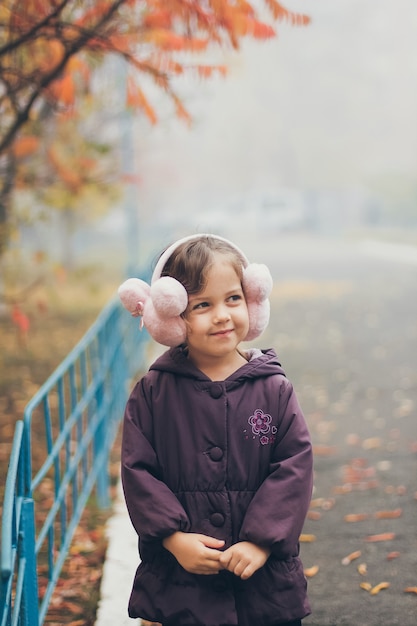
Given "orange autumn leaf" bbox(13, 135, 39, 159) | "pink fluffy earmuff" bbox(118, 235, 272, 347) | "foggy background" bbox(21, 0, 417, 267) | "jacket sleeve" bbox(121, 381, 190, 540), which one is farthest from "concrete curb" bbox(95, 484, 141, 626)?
"foggy background" bbox(21, 0, 417, 267)

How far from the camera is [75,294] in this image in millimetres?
18047

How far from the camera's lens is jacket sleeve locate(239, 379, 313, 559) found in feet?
8.43

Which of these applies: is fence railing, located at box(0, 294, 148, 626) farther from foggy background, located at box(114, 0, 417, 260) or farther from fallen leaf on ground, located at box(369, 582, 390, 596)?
foggy background, located at box(114, 0, 417, 260)

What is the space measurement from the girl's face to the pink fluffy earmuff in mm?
43

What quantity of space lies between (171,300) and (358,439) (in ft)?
14.7

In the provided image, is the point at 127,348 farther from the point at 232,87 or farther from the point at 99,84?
the point at 232,87

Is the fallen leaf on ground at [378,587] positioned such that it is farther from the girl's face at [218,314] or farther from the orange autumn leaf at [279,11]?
the orange autumn leaf at [279,11]

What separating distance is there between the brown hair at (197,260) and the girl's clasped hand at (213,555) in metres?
0.71

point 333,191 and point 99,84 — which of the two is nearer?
point 99,84

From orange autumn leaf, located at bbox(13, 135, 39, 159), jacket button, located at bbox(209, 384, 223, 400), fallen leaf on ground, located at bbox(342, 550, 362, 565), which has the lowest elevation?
fallen leaf on ground, located at bbox(342, 550, 362, 565)

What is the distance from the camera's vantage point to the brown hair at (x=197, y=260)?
2.69 m

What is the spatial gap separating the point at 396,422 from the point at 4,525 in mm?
5396

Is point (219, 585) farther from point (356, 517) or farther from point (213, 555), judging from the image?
point (356, 517)

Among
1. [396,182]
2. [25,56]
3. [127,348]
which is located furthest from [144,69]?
[396,182]
